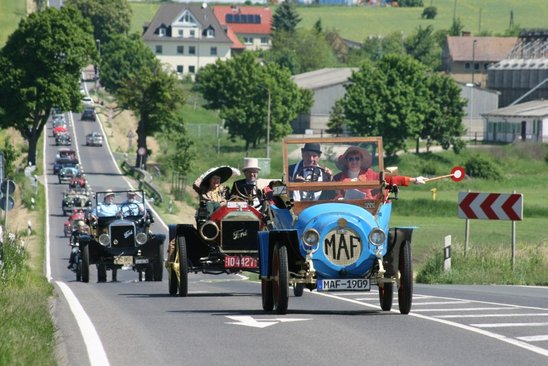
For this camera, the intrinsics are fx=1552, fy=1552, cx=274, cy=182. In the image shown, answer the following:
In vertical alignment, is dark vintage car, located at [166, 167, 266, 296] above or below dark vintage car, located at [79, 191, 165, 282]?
above

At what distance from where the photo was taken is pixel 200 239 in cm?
2386

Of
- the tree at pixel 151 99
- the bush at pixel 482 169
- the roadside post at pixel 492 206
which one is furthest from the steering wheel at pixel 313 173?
the tree at pixel 151 99

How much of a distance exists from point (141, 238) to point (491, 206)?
9.02 metres

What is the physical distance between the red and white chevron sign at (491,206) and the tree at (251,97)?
94.1 metres

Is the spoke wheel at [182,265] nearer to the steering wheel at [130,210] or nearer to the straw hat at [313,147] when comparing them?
the straw hat at [313,147]

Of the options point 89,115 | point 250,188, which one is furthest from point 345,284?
point 89,115

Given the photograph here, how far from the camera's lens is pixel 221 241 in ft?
79.0

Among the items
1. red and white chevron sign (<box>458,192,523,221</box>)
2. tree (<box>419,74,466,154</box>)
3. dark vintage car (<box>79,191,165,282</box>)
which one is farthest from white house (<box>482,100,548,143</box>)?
red and white chevron sign (<box>458,192,523,221</box>)

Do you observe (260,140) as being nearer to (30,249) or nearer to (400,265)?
(30,249)

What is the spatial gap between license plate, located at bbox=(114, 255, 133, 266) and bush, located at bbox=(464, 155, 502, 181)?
76419 mm

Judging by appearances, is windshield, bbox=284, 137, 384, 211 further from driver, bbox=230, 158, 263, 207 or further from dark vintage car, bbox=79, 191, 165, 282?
dark vintage car, bbox=79, 191, 165, 282

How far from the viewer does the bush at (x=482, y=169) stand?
111m

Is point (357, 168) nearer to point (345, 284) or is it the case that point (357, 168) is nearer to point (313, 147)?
point (313, 147)

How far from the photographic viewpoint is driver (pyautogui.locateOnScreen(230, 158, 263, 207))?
2456 centimetres
